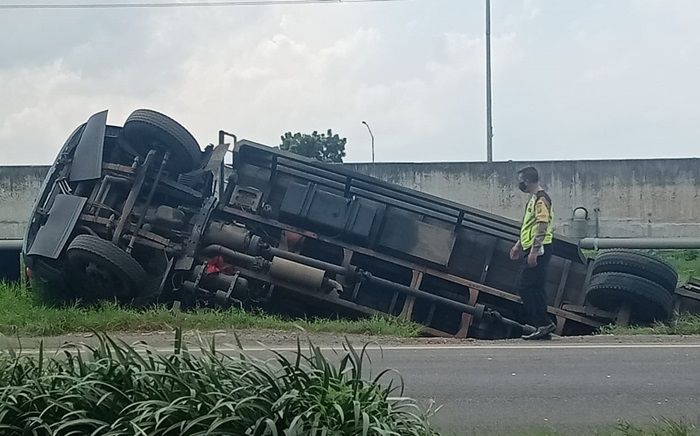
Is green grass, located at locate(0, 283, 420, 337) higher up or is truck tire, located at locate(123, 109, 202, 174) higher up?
truck tire, located at locate(123, 109, 202, 174)

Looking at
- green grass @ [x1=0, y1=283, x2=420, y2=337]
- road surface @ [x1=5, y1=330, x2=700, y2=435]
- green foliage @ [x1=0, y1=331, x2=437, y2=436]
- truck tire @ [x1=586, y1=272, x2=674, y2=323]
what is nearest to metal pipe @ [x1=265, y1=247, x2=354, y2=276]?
green grass @ [x1=0, y1=283, x2=420, y2=337]

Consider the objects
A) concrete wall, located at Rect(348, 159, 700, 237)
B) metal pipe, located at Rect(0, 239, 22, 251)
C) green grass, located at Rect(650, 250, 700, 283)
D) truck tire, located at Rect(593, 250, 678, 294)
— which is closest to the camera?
truck tire, located at Rect(593, 250, 678, 294)

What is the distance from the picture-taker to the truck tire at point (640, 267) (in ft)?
36.0

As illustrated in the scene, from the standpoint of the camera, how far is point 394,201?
11484 mm

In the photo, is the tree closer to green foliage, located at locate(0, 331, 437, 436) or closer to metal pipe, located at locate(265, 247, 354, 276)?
metal pipe, located at locate(265, 247, 354, 276)

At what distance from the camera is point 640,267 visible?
10.9 m

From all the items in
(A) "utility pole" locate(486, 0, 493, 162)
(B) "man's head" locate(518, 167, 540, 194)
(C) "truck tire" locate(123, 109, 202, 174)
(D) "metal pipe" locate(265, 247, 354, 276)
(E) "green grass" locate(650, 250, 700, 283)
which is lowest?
(D) "metal pipe" locate(265, 247, 354, 276)

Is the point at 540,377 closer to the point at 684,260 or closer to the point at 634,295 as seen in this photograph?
the point at 634,295

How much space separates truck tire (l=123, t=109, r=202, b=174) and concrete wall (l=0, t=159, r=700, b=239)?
38.3 ft

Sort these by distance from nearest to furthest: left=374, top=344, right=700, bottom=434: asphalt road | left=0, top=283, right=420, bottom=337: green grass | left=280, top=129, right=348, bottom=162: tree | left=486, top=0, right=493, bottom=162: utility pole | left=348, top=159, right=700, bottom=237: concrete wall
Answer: left=374, top=344, right=700, bottom=434: asphalt road, left=0, top=283, right=420, bottom=337: green grass, left=348, top=159, right=700, bottom=237: concrete wall, left=486, top=0, right=493, bottom=162: utility pole, left=280, top=129, right=348, bottom=162: tree

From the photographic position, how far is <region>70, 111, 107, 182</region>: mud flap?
35.9 ft

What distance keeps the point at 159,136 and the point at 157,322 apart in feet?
7.83

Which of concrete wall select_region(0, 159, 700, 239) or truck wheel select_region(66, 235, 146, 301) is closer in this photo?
truck wheel select_region(66, 235, 146, 301)

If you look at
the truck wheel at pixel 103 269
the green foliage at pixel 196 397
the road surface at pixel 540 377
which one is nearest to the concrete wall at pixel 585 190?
the road surface at pixel 540 377
